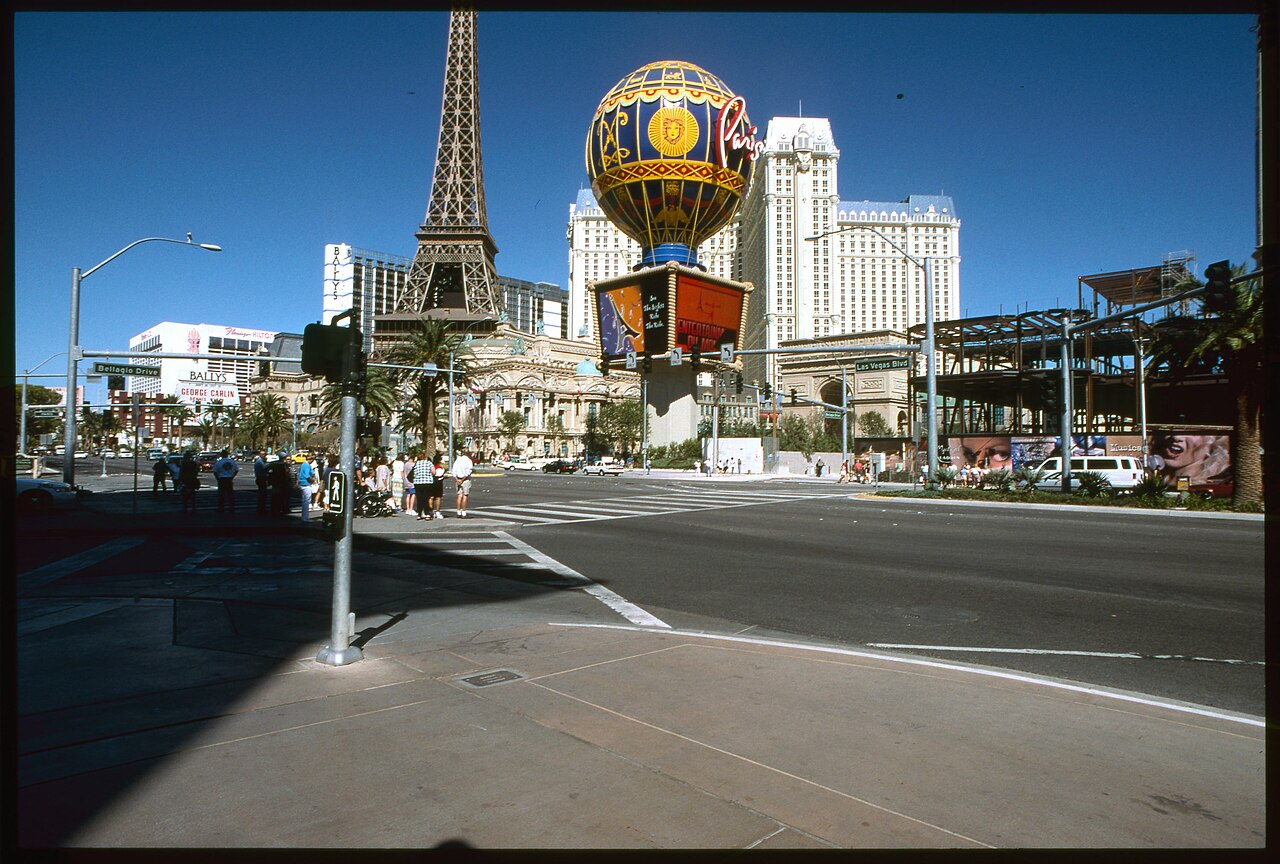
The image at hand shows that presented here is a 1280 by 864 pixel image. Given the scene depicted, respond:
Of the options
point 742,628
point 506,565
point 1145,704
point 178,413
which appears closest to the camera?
point 1145,704

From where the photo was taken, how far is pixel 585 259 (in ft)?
526

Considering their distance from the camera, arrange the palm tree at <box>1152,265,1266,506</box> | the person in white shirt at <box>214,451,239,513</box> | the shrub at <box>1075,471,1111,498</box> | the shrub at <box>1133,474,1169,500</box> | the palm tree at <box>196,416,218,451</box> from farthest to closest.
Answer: the palm tree at <box>196,416,218,451</box>, the shrub at <box>1075,471,1111,498</box>, the shrub at <box>1133,474,1169,500</box>, the palm tree at <box>1152,265,1266,506</box>, the person in white shirt at <box>214,451,239,513</box>

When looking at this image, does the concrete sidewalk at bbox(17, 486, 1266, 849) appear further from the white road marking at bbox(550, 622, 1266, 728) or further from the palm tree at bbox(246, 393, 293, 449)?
the palm tree at bbox(246, 393, 293, 449)

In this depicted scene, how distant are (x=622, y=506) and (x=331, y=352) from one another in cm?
1861

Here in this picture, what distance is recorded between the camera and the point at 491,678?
5.34 metres

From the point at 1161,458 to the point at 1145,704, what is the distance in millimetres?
38791

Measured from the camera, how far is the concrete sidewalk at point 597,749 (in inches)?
124

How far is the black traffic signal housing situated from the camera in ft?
20.0

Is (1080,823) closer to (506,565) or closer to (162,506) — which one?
(506,565)

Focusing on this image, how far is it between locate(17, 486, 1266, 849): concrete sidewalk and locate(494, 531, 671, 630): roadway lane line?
3.20 ft

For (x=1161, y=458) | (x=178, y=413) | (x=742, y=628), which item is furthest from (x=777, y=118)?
(x=742, y=628)

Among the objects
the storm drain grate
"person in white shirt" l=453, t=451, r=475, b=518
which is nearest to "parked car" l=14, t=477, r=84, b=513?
"person in white shirt" l=453, t=451, r=475, b=518

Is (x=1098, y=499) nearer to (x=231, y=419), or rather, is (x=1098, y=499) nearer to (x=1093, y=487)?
(x=1093, y=487)

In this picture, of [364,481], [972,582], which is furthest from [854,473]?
[972,582]
